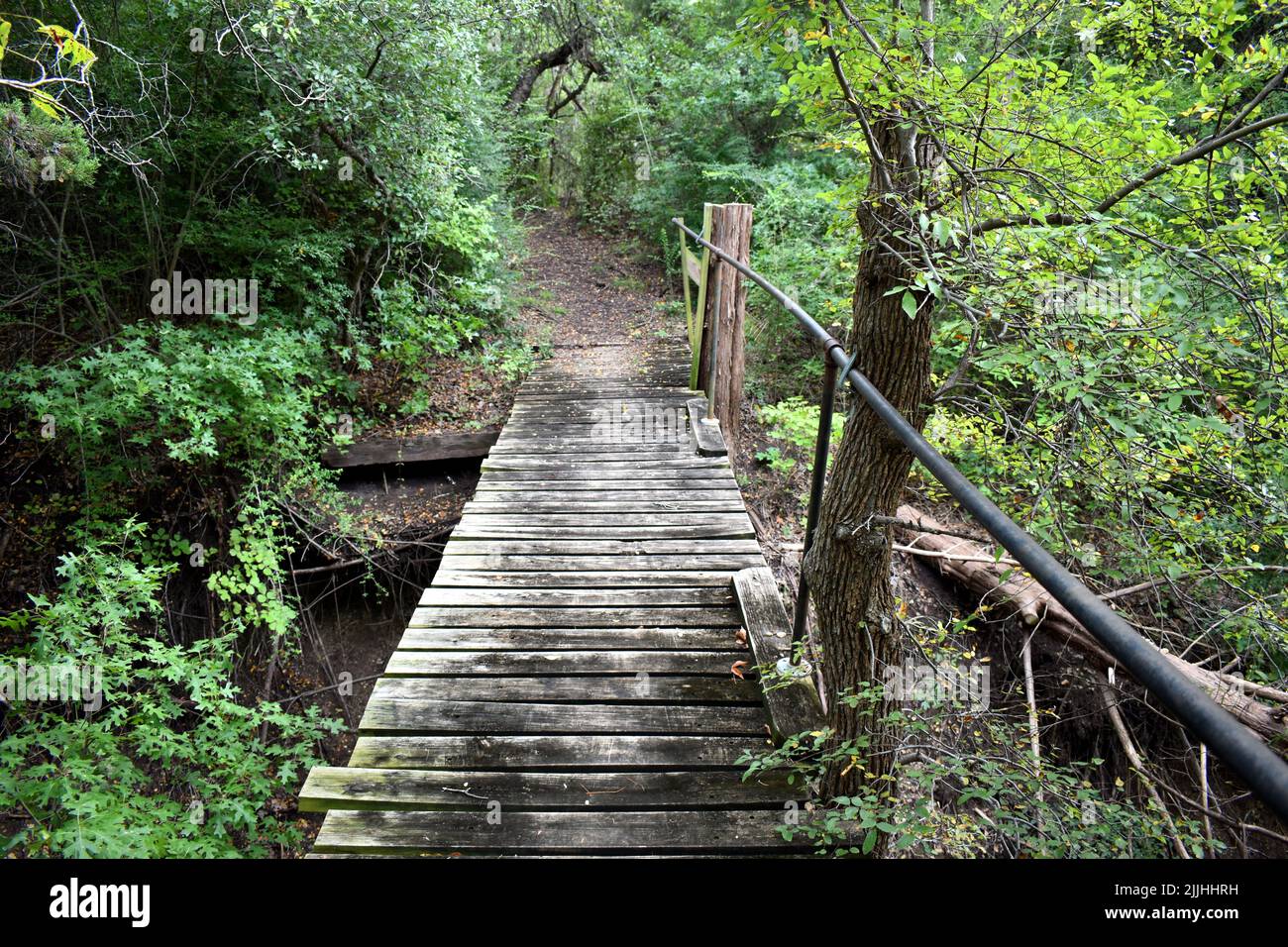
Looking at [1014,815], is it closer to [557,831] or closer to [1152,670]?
[1152,670]

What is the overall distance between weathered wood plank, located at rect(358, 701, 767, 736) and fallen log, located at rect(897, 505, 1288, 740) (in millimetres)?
920

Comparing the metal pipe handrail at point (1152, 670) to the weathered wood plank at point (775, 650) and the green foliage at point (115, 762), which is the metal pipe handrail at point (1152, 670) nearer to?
the weathered wood plank at point (775, 650)

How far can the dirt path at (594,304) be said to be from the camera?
7955mm

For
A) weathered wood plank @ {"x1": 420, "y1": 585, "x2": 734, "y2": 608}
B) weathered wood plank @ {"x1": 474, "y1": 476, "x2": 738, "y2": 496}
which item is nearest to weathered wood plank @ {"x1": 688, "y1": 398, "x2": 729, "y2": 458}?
weathered wood plank @ {"x1": 474, "y1": 476, "x2": 738, "y2": 496}

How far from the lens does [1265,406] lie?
1327mm

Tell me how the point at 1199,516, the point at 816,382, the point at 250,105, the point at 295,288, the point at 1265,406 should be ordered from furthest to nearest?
the point at 816,382 < the point at 295,288 < the point at 250,105 < the point at 1199,516 < the point at 1265,406

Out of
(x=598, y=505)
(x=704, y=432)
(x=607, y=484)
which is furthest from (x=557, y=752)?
(x=704, y=432)

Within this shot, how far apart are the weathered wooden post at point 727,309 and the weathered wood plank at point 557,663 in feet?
9.52

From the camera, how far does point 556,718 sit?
7.95ft

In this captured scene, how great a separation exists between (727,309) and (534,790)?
4.07 meters

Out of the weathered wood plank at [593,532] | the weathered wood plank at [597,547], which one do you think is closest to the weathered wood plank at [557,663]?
the weathered wood plank at [597,547]

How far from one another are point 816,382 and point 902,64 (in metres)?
5.93
